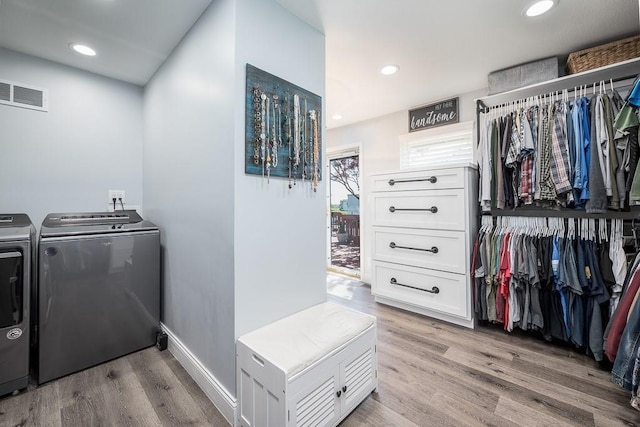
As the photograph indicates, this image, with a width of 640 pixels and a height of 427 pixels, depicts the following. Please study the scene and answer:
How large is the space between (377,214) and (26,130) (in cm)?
304

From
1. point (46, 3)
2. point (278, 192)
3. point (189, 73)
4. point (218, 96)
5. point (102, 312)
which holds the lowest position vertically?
point (102, 312)

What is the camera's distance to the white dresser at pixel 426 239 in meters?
2.36

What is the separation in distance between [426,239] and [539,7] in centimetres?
179

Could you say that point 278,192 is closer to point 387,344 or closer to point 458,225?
point 387,344

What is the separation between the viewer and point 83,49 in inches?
76.9

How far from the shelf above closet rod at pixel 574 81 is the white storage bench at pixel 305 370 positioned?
2.22 meters

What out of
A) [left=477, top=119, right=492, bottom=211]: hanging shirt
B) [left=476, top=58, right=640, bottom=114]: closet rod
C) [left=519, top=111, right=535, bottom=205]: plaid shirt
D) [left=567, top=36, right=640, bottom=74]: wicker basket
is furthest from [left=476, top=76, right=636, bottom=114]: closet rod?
[left=519, top=111, right=535, bottom=205]: plaid shirt

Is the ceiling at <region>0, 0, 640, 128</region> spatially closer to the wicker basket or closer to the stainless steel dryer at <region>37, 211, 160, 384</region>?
the wicker basket

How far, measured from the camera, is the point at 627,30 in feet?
6.15

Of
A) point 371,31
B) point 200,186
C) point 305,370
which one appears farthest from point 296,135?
point 305,370

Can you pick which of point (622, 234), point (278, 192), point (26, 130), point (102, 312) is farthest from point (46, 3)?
point (622, 234)

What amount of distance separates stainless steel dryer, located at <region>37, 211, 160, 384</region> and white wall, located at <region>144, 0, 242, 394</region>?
14cm

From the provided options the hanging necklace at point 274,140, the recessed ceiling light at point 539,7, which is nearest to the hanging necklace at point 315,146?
the hanging necklace at point 274,140

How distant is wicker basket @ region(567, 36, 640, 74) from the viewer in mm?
1843
